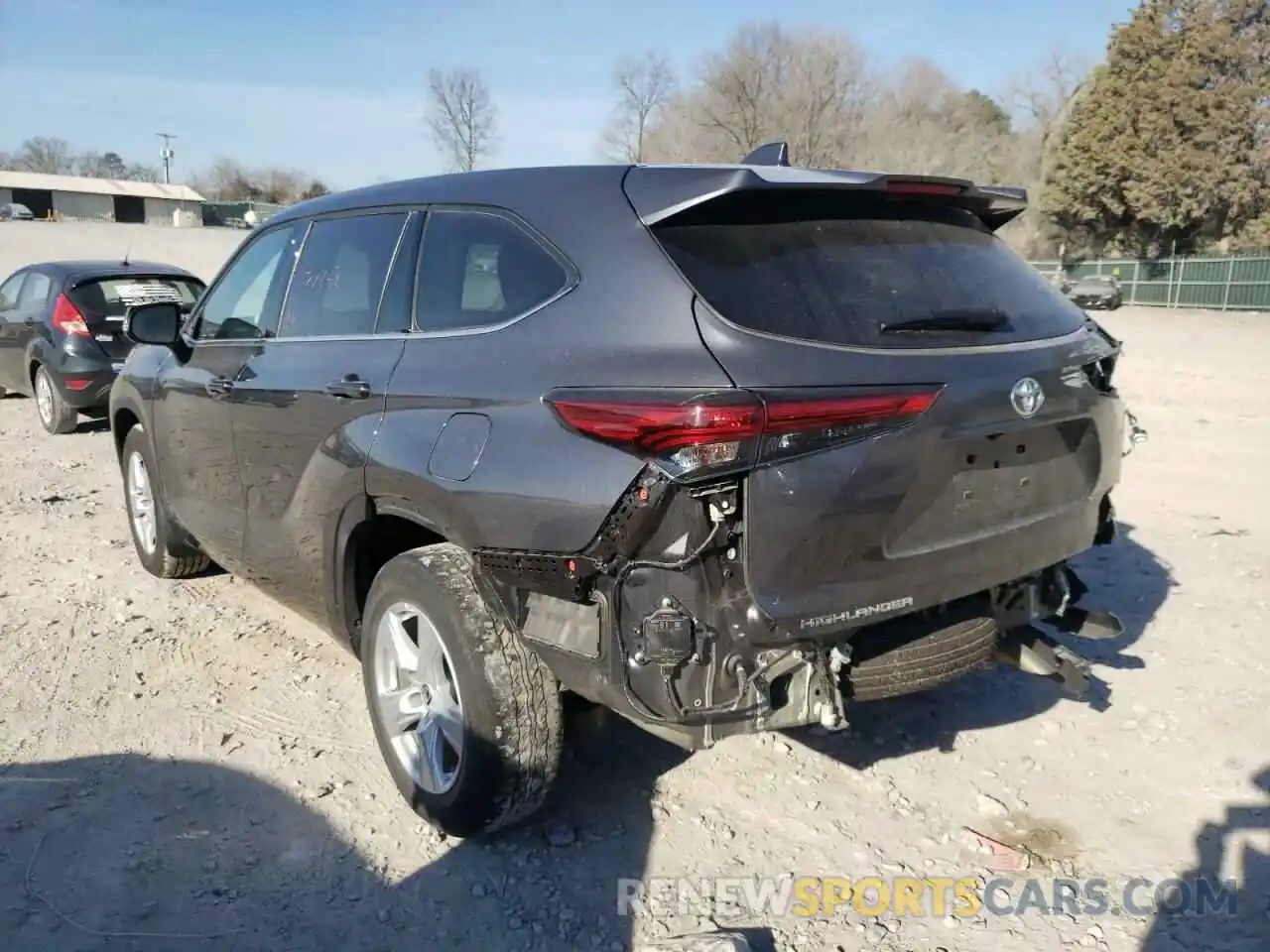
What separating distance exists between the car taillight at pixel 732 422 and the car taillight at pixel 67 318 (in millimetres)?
8409

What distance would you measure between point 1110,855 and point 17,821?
3.35m

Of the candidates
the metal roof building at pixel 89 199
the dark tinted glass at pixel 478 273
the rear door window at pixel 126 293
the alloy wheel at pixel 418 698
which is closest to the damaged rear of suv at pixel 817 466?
the dark tinted glass at pixel 478 273

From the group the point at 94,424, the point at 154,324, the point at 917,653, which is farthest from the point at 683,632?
the point at 94,424

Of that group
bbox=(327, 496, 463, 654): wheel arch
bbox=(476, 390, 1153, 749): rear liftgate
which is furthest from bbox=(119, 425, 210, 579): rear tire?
bbox=(476, 390, 1153, 749): rear liftgate

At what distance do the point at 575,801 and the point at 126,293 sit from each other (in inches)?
325

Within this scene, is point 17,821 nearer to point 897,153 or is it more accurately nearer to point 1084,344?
point 1084,344

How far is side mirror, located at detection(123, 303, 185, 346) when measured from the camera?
4445 millimetres

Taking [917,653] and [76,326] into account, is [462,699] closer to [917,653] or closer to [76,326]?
[917,653]

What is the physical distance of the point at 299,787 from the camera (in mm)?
3375

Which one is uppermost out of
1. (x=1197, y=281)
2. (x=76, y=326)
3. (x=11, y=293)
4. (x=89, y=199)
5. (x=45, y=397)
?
(x=89, y=199)

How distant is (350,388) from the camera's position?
326 cm

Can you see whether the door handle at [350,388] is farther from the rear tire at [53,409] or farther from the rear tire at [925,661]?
the rear tire at [53,409]

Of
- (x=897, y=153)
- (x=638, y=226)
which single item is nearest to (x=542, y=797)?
(x=638, y=226)

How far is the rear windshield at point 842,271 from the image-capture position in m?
2.52
